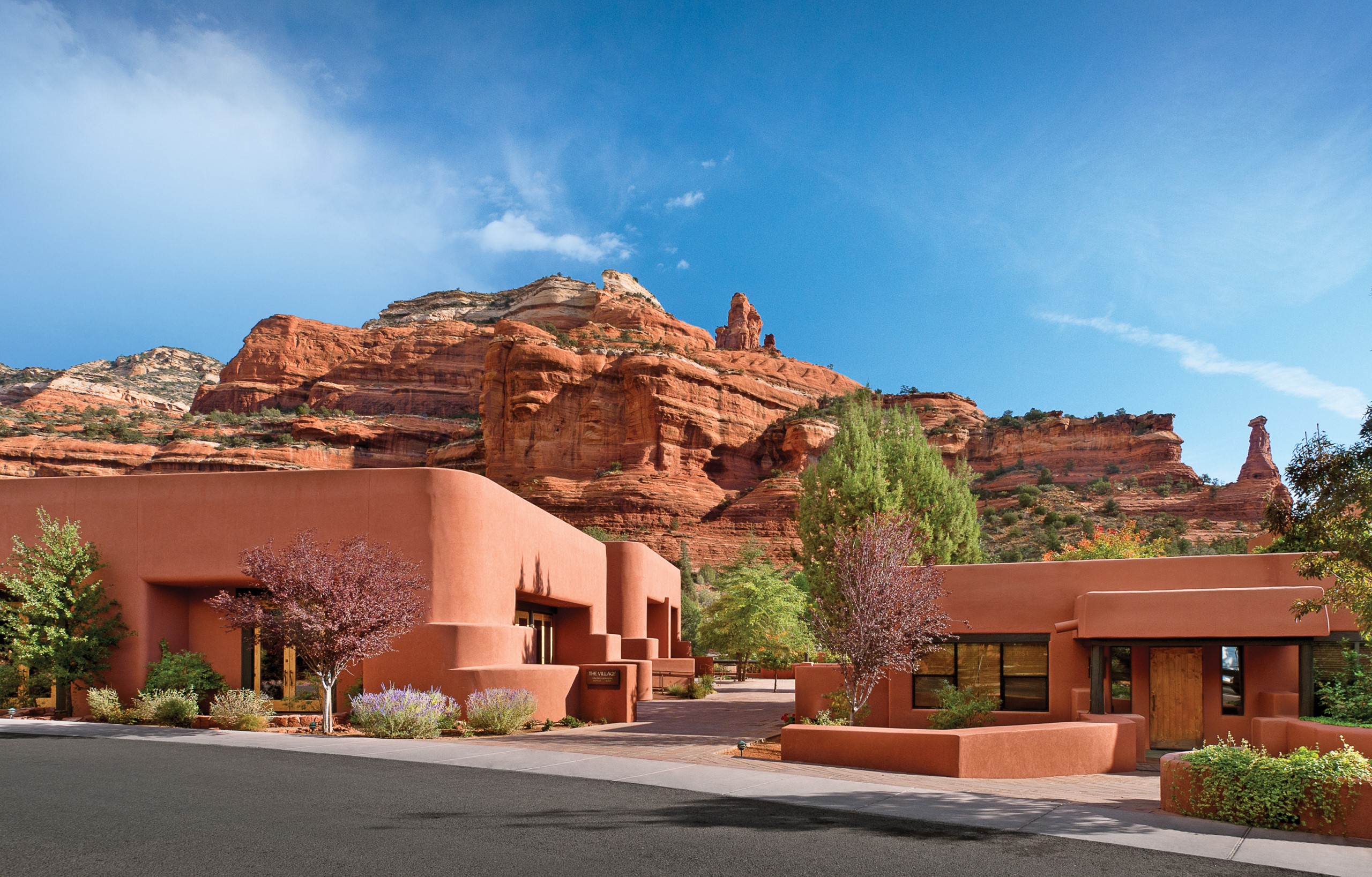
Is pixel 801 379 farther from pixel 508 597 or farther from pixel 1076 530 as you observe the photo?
pixel 508 597

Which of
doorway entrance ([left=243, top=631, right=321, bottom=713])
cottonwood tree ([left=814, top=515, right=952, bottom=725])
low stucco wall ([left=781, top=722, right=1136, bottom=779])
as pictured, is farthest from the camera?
doorway entrance ([left=243, top=631, right=321, bottom=713])

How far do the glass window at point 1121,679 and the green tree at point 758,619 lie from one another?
16.4 m

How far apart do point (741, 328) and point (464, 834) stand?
438ft

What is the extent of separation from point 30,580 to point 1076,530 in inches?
2501

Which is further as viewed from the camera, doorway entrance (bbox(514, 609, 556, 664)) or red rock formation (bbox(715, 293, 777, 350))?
red rock formation (bbox(715, 293, 777, 350))

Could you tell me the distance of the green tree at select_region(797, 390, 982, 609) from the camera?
26.3 meters

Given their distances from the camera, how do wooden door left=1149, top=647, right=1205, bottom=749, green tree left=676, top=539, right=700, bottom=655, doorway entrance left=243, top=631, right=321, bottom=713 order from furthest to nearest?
1. green tree left=676, top=539, right=700, bottom=655
2. doorway entrance left=243, top=631, right=321, bottom=713
3. wooden door left=1149, top=647, right=1205, bottom=749

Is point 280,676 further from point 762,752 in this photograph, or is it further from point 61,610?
point 762,752

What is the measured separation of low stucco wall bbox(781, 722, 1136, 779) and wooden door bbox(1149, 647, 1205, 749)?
322cm

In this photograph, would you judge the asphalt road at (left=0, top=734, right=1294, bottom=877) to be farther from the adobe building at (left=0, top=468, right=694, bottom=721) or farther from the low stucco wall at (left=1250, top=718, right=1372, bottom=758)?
the adobe building at (left=0, top=468, right=694, bottom=721)

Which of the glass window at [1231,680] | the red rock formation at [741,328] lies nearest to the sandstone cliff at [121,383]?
the red rock formation at [741,328]

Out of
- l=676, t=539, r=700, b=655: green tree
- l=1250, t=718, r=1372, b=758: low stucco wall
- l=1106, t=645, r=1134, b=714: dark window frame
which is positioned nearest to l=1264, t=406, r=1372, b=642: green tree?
l=1250, t=718, r=1372, b=758: low stucco wall

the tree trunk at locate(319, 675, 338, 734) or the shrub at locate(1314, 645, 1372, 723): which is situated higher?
the shrub at locate(1314, 645, 1372, 723)

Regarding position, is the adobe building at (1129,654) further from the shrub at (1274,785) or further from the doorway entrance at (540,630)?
the doorway entrance at (540,630)
